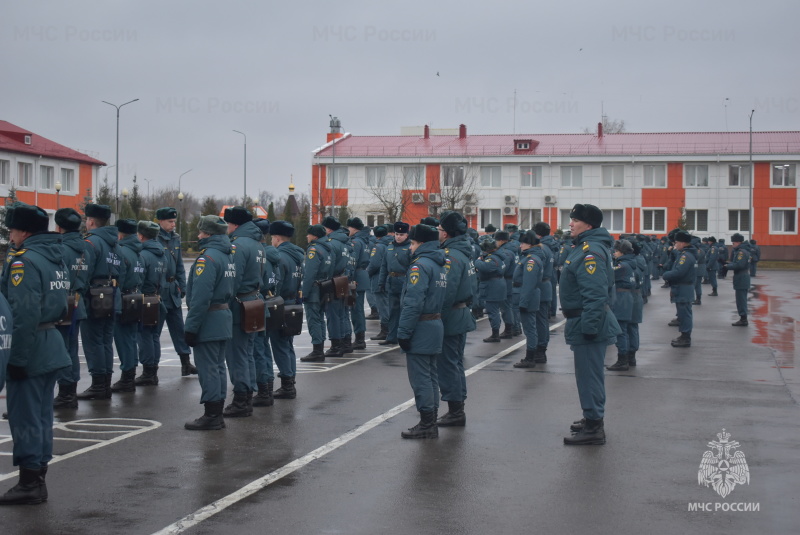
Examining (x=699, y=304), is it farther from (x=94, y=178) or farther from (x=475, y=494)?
(x=94, y=178)

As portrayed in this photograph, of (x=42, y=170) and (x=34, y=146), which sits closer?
(x=34, y=146)

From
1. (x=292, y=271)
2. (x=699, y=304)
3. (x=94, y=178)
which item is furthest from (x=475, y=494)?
(x=94, y=178)

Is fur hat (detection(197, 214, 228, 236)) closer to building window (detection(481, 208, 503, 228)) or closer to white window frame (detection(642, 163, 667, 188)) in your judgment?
building window (detection(481, 208, 503, 228))

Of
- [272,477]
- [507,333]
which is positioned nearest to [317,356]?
[507,333]

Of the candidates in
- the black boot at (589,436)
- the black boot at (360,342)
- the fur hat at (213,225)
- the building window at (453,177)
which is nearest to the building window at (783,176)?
the building window at (453,177)

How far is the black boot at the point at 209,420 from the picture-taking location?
30.0 feet

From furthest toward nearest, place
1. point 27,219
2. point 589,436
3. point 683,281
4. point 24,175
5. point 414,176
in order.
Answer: point 414,176
point 24,175
point 683,281
point 589,436
point 27,219

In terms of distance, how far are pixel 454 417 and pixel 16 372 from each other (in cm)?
443

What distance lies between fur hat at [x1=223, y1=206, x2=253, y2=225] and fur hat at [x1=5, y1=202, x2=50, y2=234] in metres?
3.05

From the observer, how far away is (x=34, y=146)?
206ft

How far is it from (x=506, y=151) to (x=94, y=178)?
3052 cm

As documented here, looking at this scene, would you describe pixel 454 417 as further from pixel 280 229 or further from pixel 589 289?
pixel 280 229

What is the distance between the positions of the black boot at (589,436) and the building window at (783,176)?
6186cm

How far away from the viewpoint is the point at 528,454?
27.2 ft
